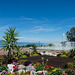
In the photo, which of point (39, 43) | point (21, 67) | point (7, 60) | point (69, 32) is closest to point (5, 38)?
point (7, 60)

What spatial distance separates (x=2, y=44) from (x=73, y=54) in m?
6.01

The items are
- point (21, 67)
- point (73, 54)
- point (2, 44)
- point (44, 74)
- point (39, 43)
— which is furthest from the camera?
point (39, 43)

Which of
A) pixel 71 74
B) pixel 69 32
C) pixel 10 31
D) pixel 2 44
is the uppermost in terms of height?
pixel 69 32

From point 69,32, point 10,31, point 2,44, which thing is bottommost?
point 2,44

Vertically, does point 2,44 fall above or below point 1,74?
above

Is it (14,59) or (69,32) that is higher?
(69,32)

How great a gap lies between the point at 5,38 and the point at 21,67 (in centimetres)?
236

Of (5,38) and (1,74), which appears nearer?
(1,74)

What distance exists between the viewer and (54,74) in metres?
4.72

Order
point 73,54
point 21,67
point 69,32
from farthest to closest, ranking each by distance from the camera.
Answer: point 69,32 → point 73,54 → point 21,67

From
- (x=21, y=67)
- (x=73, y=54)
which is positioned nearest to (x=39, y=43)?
(x=73, y=54)

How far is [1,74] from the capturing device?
4785 millimetres

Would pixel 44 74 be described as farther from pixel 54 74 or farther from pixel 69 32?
pixel 69 32

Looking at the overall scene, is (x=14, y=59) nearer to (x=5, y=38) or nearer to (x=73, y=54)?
(x=5, y=38)
